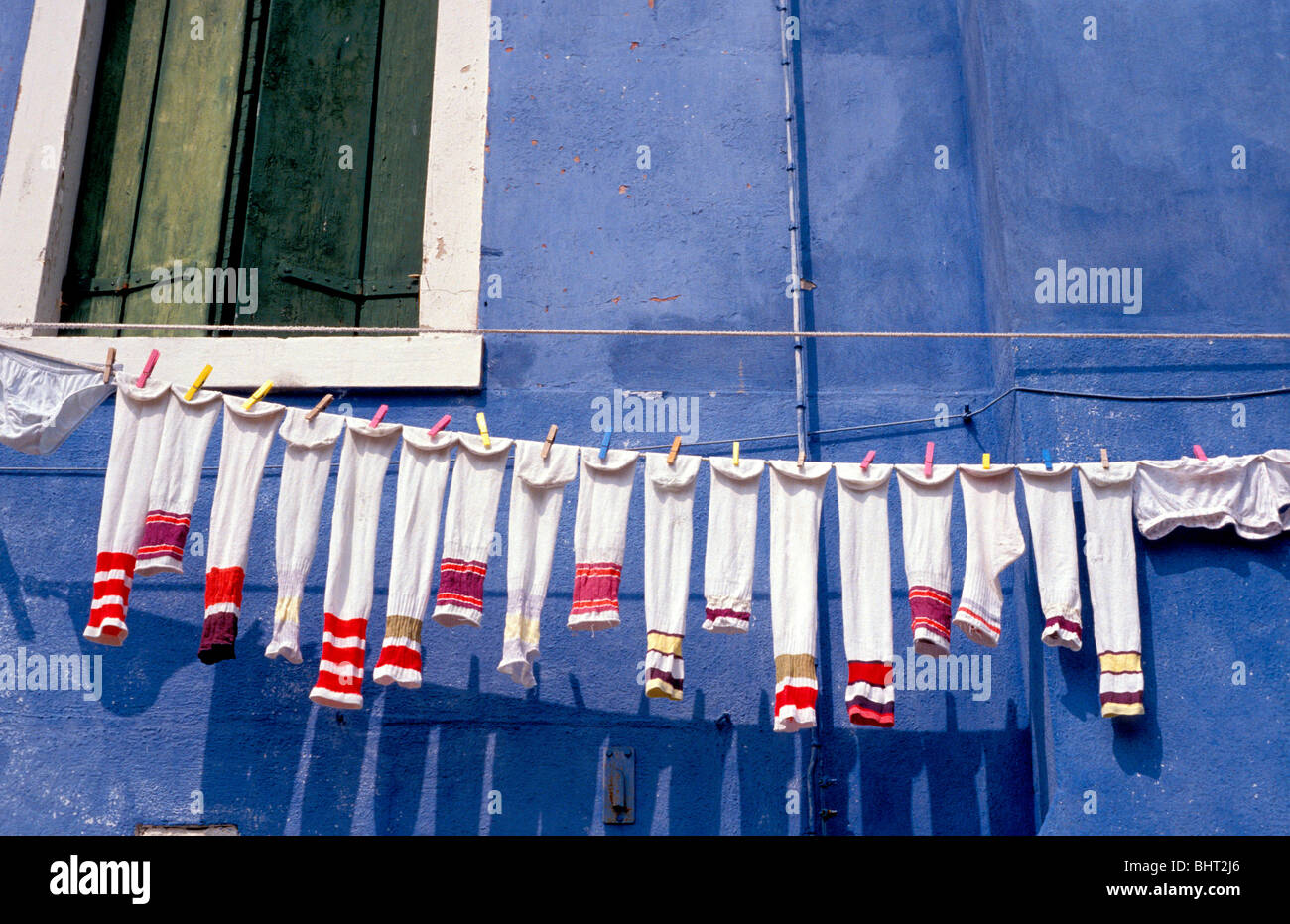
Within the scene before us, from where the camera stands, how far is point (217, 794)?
19.9ft

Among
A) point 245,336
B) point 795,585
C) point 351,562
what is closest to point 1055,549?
point 795,585

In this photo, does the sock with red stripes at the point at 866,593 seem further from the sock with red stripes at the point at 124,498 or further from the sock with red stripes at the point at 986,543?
the sock with red stripes at the point at 124,498

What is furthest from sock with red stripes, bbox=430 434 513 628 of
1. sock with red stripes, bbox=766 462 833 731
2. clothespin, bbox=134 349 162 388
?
clothespin, bbox=134 349 162 388

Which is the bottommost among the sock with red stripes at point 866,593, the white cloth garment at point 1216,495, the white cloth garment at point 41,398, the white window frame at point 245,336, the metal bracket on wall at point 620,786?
the metal bracket on wall at point 620,786

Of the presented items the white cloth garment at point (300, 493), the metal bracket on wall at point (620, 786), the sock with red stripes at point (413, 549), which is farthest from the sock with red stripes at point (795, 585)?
the white cloth garment at point (300, 493)

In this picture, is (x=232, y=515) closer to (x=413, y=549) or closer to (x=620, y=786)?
(x=413, y=549)

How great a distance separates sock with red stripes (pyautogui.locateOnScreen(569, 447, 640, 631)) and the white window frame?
3.49 ft

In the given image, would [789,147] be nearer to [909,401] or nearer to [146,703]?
[909,401]

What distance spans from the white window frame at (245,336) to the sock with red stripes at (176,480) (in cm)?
86

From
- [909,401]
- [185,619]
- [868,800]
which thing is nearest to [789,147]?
[909,401]

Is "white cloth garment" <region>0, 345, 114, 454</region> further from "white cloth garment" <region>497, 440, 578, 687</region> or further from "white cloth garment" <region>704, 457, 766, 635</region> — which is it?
"white cloth garment" <region>704, 457, 766, 635</region>

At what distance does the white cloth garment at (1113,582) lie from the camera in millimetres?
5699

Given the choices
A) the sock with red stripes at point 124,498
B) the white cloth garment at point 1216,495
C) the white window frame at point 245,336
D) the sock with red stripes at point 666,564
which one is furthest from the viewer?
the white window frame at point 245,336

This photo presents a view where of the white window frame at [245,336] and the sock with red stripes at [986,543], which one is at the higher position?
the white window frame at [245,336]
